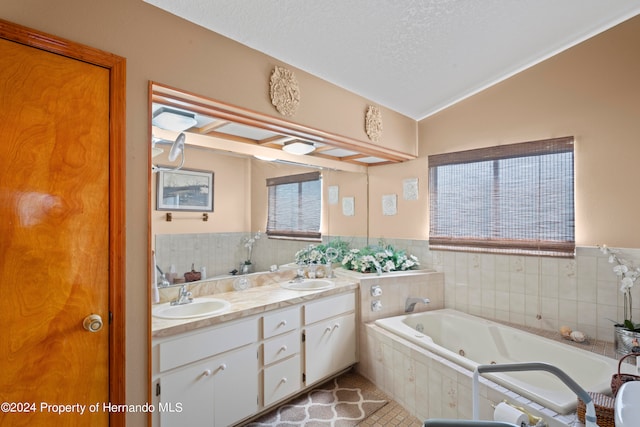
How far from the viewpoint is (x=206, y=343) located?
5.87 ft

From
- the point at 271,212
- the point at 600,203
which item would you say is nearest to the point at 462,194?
the point at 600,203

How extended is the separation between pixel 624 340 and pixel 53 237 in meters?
3.42

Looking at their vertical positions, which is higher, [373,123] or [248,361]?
[373,123]

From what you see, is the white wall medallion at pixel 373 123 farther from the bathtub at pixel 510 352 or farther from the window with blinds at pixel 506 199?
the bathtub at pixel 510 352

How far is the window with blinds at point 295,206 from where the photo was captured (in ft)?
9.09

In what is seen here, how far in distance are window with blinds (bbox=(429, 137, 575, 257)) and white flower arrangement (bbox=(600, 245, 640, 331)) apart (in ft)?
0.84

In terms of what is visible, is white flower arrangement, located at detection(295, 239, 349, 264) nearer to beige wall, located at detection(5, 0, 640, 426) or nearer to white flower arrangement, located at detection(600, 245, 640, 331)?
beige wall, located at detection(5, 0, 640, 426)

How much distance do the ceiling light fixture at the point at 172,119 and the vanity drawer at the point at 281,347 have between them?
5.25 ft

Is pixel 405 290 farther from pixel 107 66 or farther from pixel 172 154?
pixel 107 66

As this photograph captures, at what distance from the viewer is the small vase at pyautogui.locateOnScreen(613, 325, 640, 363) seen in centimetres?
204

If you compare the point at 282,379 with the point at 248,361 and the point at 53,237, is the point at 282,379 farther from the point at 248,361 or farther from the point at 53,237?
the point at 53,237

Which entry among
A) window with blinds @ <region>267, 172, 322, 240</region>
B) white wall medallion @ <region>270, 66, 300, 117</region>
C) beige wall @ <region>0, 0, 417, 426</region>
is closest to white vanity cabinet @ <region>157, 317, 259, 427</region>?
beige wall @ <region>0, 0, 417, 426</region>

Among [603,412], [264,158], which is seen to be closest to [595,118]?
[603,412]

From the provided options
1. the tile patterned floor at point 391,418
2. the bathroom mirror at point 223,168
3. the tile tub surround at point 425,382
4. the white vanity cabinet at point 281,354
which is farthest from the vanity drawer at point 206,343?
the tile tub surround at point 425,382
